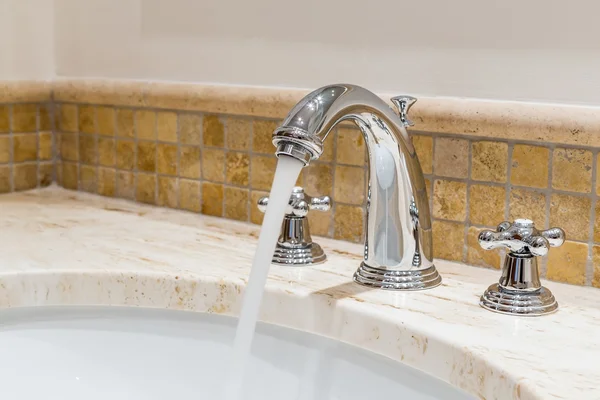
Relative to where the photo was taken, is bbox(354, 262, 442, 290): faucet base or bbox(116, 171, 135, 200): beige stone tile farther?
bbox(116, 171, 135, 200): beige stone tile

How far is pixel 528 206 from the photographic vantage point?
0.85m

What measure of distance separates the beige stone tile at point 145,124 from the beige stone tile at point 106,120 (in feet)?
0.17

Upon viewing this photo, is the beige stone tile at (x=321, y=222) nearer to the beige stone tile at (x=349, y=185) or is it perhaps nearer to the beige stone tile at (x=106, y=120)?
the beige stone tile at (x=349, y=185)

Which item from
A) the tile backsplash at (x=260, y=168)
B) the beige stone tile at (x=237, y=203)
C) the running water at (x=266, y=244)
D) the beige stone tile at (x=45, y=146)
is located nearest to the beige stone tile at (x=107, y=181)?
the tile backsplash at (x=260, y=168)

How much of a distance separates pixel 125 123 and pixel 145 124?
0.14 ft

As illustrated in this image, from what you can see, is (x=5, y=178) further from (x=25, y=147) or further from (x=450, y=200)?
(x=450, y=200)

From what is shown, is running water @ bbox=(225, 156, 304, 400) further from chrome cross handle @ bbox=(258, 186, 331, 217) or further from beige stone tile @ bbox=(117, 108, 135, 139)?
beige stone tile @ bbox=(117, 108, 135, 139)

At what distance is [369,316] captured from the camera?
0.73 metres

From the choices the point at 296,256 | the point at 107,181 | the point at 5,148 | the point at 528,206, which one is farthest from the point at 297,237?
the point at 5,148

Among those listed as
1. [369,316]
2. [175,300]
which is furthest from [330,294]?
[175,300]

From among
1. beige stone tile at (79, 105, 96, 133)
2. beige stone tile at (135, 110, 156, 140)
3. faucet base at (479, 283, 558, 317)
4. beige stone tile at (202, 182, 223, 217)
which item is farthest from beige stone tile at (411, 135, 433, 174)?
beige stone tile at (79, 105, 96, 133)

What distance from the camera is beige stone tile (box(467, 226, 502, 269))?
886mm

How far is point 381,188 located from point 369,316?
13 cm

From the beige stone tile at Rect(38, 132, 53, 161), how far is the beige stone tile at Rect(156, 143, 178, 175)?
9.2 inches
